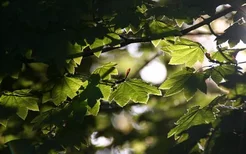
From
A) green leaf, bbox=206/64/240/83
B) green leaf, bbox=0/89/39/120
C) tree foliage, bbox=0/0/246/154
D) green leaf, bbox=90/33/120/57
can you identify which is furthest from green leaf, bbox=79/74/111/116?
green leaf, bbox=206/64/240/83

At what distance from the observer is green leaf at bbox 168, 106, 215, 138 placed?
168 cm

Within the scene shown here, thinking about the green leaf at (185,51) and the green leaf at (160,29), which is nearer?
the green leaf at (160,29)

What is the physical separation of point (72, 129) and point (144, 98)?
12.7 inches

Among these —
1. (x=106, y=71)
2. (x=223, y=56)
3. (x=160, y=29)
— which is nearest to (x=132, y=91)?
(x=106, y=71)

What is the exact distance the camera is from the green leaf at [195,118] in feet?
5.51

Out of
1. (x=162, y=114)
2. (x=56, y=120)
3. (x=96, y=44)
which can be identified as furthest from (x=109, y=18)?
(x=162, y=114)

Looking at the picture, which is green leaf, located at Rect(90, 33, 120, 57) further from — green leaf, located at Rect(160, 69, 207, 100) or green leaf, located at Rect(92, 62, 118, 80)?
green leaf, located at Rect(160, 69, 207, 100)

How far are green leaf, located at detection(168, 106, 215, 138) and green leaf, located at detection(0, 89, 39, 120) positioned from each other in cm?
59

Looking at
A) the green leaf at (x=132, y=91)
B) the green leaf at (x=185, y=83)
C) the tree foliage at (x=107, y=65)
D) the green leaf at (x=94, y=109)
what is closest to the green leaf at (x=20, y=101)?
the tree foliage at (x=107, y=65)

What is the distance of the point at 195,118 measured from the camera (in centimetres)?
170

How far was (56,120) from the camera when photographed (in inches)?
67.9

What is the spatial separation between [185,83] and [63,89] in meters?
0.49

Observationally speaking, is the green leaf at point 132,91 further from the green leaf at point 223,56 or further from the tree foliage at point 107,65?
the green leaf at point 223,56

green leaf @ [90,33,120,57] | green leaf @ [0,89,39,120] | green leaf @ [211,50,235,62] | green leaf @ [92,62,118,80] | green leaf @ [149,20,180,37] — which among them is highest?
green leaf @ [149,20,180,37]
